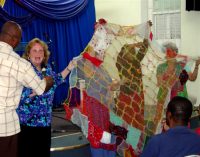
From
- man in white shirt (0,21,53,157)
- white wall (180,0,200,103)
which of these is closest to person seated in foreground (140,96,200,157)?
man in white shirt (0,21,53,157)

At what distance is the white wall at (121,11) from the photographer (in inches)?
290

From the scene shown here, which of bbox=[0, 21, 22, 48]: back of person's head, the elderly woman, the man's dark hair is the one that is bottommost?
the elderly woman

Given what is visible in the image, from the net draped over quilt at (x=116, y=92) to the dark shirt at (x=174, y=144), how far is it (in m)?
1.50

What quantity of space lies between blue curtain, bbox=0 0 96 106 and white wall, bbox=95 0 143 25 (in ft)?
0.82

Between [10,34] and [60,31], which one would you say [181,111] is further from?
[60,31]

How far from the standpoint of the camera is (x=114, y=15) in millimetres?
7688

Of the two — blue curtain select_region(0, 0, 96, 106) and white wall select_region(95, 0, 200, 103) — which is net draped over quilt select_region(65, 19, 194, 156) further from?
blue curtain select_region(0, 0, 96, 106)

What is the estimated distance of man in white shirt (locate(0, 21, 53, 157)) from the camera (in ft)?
6.88

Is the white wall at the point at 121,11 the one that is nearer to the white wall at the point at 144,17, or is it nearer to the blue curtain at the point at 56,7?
the white wall at the point at 144,17

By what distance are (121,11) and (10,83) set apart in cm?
577

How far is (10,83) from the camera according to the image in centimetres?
211

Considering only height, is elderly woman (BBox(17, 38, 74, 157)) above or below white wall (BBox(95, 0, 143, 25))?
below

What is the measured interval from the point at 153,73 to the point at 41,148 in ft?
4.61

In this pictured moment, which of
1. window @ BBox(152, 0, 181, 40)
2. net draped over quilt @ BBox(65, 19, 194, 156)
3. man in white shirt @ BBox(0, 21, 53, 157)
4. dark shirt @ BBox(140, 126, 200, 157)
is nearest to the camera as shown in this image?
dark shirt @ BBox(140, 126, 200, 157)
